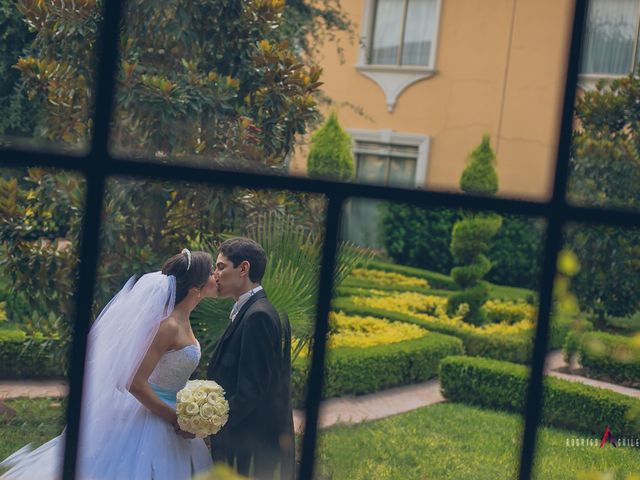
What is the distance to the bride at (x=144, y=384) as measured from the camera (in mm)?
1977

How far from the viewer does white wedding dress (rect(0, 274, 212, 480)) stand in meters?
1.97

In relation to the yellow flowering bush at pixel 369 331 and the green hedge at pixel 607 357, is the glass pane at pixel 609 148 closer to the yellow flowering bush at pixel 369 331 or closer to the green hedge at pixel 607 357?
the green hedge at pixel 607 357

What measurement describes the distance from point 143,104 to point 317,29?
2.57 m

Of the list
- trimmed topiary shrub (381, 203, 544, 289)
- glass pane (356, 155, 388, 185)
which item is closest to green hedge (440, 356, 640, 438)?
glass pane (356, 155, 388, 185)

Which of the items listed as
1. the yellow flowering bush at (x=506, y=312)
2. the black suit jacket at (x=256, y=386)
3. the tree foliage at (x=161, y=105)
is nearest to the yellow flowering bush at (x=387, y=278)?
the yellow flowering bush at (x=506, y=312)

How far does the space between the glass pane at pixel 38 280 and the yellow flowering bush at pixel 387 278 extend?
3529mm

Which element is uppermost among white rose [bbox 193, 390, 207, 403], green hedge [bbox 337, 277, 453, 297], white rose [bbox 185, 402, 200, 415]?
white rose [bbox 193, 390, 207, 403]

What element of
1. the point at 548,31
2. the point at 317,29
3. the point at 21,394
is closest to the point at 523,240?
the point at 548,31

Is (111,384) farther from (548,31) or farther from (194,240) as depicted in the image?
(548,31)

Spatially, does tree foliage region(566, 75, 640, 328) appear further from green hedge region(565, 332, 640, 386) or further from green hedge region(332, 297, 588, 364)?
green hedge region(332, 297, 588, 364)

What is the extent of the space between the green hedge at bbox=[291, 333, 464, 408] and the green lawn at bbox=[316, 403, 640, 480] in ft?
1.10

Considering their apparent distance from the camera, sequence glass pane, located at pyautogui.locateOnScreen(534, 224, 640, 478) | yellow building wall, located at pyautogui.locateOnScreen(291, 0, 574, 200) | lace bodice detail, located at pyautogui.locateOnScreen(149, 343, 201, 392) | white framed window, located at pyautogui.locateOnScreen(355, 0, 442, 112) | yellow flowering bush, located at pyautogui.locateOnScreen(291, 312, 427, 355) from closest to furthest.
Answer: lace bodice detail, located at pyautogui.locateOnScreen(149, 343, 201, 392), glass pane, located at pyautogui.locateOnScreen(534, 224, 640, 478), yellow building wall, located at pyautogui.locateOnScreen(291, 0, 574, 200), yellow flowering bush, located at pyautogui.locateOnScreen(291, 312, 427, 355), white framed window, located at pyautogui.locateOnScreen(355, 0, 442, 112)

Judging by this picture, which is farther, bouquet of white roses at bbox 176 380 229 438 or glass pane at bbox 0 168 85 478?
glass pane at bbox 0 168 85 478

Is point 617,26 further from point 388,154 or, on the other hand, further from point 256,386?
point 256,386
